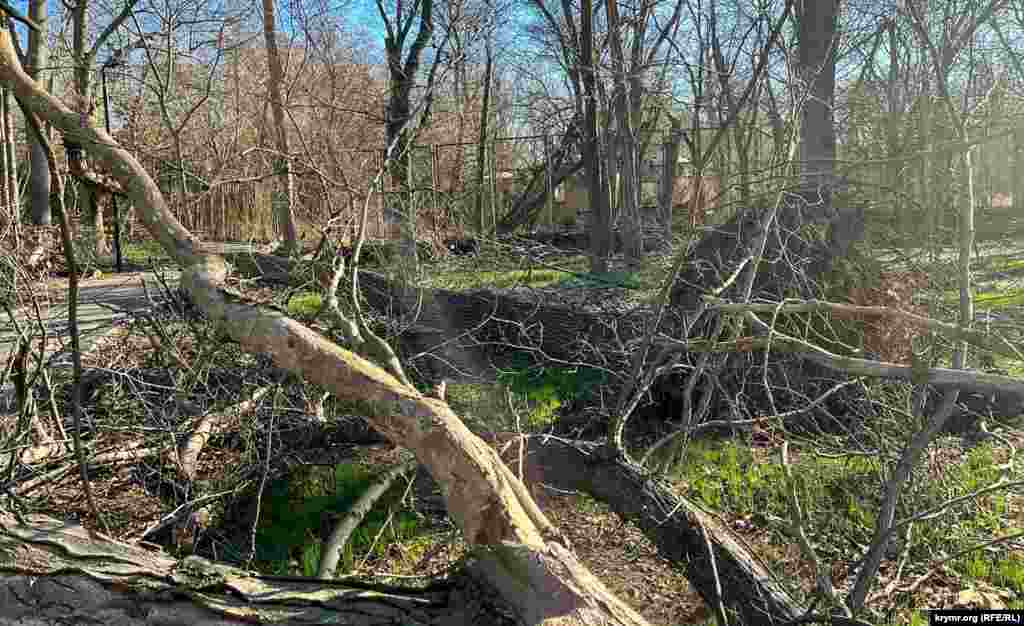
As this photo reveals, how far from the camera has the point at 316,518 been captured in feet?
13.8

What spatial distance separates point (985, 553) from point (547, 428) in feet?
8.58

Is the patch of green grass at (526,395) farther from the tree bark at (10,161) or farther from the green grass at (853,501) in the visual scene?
the tree bark at (10,161)

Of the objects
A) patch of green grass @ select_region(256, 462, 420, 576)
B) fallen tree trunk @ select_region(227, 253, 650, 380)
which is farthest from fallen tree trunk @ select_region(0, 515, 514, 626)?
fallen tree trunk @ select_region(227, 253, 650, 380)

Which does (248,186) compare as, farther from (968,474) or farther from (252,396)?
(968,474)

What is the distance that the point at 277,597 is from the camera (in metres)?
1.59

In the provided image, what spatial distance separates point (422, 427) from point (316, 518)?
2.59m

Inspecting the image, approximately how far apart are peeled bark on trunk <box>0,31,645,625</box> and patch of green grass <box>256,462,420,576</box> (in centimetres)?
Answer: 153

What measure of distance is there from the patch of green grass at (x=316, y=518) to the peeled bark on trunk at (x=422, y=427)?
60.3 inches

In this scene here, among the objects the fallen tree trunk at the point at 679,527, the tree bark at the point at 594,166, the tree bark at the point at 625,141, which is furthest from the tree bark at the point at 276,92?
the fallen tree trunk at the point at 679,527

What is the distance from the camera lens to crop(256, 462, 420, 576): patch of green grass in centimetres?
371

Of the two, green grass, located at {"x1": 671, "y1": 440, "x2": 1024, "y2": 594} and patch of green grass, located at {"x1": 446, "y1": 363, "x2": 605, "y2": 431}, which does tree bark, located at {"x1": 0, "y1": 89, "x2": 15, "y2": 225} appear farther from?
green grass, located at {"x1": 671, "y1": 440, "x2": 1024, "y2": 594}

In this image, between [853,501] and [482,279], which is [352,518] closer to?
[853,501]

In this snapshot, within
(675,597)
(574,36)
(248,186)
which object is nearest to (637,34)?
(574,36)

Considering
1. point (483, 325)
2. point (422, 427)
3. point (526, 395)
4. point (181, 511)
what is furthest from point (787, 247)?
point (181, 511)
